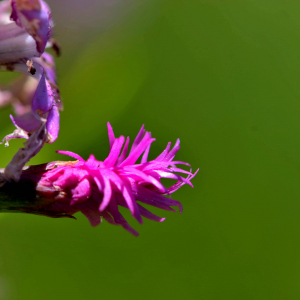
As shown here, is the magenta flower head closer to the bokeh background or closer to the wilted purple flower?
the wilted purple flower

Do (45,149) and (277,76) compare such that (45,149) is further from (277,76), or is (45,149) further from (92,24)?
(92,24)

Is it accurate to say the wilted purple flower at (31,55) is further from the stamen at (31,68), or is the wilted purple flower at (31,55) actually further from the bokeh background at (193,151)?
the bokeh background at (193,151)

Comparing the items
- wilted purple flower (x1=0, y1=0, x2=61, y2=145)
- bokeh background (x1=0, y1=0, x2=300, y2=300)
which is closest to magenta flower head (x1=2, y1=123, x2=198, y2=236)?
wilted purple flower (x1=0, y1=0, x2=61, y2=145)

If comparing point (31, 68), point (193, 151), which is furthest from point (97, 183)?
point (193, 151)

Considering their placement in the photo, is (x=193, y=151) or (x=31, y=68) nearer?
(x=31, y=68)

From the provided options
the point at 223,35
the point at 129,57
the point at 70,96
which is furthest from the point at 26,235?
the point at 223,35

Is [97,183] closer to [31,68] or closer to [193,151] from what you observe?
[31,68]
